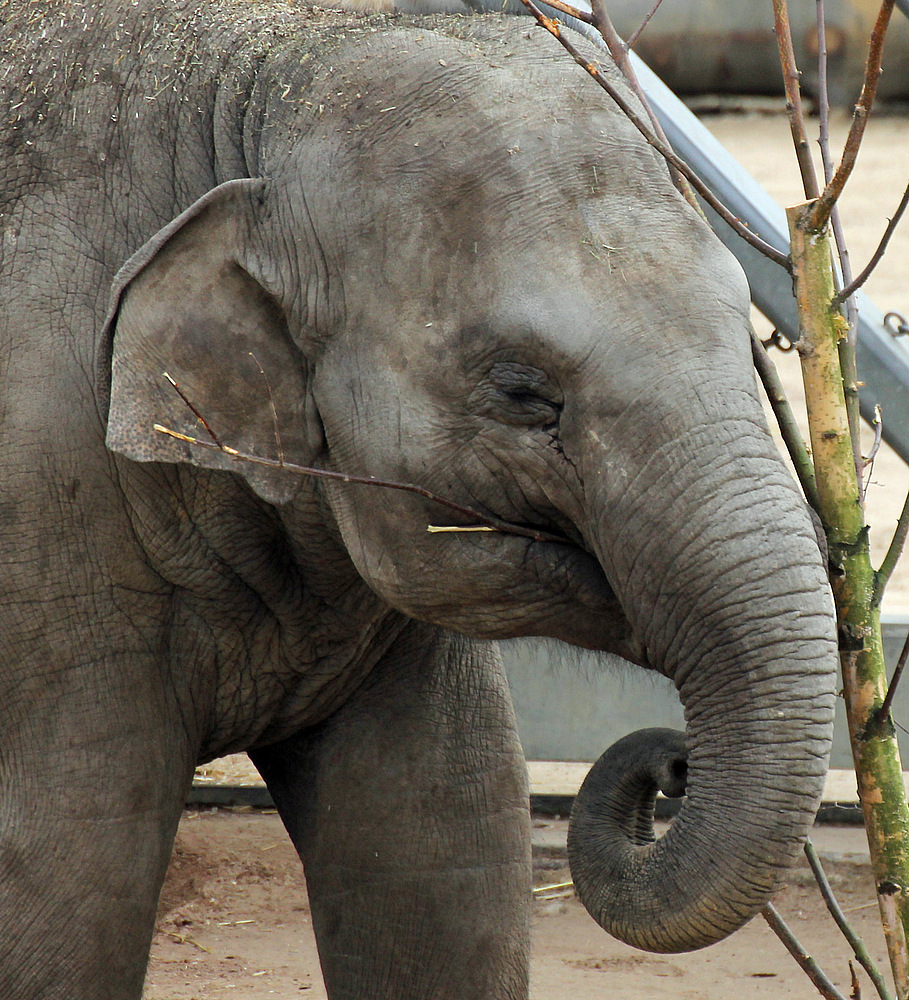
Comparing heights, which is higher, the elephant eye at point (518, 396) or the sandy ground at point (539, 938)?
the elephant eye at point (518, 396)

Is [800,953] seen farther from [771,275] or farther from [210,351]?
[771,275]

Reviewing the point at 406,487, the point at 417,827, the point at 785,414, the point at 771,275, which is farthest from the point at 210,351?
the point at 771,275

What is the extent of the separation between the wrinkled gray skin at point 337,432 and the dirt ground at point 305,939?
63.2 inches

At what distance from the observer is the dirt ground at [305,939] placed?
4.11 meters

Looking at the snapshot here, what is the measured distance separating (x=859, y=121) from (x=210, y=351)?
3.13ft

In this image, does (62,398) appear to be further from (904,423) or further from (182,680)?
(904,423)

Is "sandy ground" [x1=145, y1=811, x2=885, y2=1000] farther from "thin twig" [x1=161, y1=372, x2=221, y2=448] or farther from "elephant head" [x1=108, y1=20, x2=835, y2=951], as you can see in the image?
"thin twig" [x1=161, y1=372, x2=221, y2=448]

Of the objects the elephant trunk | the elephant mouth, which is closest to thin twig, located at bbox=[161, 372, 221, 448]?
the elephant mouth

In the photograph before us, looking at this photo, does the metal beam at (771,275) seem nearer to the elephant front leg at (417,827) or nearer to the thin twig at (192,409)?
the elephant front leg at (417,827)

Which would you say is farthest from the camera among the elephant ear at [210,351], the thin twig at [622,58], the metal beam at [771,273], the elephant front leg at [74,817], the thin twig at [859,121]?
the metal beam at [771,273]

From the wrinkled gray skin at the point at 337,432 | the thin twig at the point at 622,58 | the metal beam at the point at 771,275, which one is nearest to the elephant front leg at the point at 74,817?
the wrinkled gray skin at the point at 337,432

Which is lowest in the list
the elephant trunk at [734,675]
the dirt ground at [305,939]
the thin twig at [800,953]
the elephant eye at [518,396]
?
the dirt ground at [305,939]

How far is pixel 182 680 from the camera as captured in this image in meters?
2.60

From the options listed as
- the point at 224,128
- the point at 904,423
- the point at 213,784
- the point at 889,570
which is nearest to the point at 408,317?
the point at 224,128
